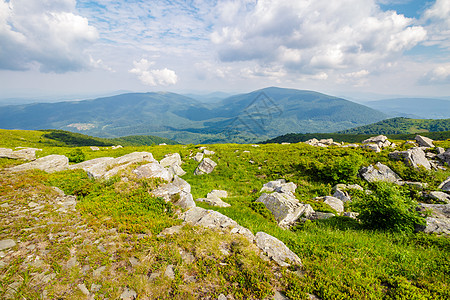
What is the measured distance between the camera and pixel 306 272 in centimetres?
625

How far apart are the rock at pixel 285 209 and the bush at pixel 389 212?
119 inches

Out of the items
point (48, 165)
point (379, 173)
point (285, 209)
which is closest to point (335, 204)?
point (285, 209)

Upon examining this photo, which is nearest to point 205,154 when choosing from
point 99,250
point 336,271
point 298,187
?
point 298,187

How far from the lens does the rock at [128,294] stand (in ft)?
17.6

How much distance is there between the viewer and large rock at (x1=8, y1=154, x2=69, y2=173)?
15.9 metres

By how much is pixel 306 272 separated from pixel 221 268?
9.74 ft

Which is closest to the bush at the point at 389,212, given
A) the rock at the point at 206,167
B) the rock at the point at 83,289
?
the rock at the point at 83,289

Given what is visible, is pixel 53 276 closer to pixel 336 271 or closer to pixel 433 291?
pixel 336 271

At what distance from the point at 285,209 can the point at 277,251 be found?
4.87 meters

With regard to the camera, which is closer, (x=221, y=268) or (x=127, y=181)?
(x=221, y=268)

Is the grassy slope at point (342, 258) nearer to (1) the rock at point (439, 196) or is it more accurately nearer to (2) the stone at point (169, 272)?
(2) the stone at point (169, 272)

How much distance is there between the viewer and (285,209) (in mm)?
A: 11656

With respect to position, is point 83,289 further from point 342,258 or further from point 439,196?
point 439,196

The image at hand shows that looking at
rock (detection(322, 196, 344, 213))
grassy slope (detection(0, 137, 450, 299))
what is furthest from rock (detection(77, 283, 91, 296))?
rock (detection(322, 196, 344, 213))
